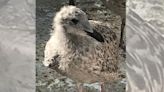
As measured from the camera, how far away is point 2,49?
5.22ft

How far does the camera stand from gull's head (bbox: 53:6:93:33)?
145 centimetres

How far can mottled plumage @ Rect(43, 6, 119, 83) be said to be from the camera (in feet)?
4.94

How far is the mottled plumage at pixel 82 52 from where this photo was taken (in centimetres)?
151

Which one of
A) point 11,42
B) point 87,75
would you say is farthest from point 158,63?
point 11,42

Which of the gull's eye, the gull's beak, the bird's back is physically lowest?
the bird's back

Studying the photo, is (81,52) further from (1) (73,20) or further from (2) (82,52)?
(1) (73,20)

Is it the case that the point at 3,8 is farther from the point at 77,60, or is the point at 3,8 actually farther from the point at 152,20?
the point at 152,20

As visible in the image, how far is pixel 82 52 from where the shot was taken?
1.54m

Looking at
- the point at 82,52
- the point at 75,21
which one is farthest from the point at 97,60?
the point at 75,21

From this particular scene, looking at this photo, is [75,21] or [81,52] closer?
[75,21]

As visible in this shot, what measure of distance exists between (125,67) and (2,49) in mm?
430

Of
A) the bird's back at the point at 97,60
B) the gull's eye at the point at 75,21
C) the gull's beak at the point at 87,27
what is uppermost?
the gull's eye at the point at 75,21

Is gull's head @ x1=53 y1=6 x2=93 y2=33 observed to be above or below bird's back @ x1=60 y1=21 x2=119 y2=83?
above

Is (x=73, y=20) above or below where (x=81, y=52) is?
above
